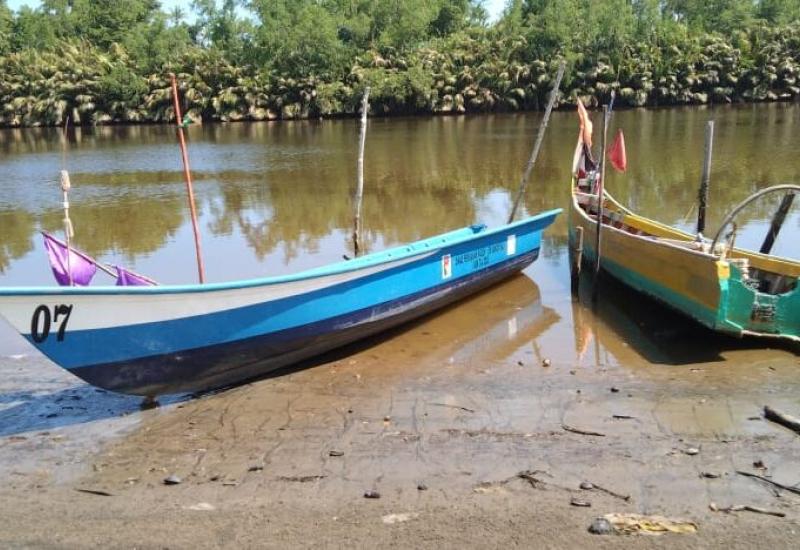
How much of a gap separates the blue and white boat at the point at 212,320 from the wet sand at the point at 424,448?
34cm

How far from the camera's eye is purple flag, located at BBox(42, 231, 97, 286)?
22.0 feet

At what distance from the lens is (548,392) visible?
22.1 ft

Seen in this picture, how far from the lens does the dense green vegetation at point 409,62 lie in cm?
4981

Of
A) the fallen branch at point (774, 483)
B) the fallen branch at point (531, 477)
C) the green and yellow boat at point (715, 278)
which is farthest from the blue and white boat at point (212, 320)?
the fallen branch at point (774, 483)

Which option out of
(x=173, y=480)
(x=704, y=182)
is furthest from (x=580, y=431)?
(x=704, y=182)

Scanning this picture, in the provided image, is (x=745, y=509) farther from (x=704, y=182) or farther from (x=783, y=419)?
(x=704, y=182)

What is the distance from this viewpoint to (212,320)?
22.0ft

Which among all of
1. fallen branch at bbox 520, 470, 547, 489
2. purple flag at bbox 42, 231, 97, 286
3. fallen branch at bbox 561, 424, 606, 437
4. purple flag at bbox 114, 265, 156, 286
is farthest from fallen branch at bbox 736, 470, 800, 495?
purple flag at bbox 42, 231, 97, 286

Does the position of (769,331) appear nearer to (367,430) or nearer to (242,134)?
(367,430)

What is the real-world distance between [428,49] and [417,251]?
49.9 metres

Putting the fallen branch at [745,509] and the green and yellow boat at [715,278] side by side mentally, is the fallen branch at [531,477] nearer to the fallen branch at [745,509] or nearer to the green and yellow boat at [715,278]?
the fallen branch at [745,509]

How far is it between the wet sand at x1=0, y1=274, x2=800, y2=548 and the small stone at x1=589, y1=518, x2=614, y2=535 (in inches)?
2.9

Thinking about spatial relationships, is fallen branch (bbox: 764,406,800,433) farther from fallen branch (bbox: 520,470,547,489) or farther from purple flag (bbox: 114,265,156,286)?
purple flag (bbox: 114,265,156,286)

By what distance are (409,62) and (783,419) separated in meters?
50.5
